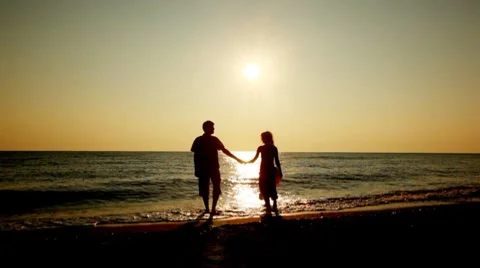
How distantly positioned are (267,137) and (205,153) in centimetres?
196

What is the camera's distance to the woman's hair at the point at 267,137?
32.2ft

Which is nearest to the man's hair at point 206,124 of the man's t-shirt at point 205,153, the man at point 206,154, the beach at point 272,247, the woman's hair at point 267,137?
the man at point 206,154

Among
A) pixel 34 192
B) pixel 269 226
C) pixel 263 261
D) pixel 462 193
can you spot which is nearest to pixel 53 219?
pixel 269 226

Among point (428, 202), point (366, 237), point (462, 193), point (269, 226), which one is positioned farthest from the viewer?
point (462, 193)

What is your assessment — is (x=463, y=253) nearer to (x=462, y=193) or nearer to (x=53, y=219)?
(x=53, y=219)

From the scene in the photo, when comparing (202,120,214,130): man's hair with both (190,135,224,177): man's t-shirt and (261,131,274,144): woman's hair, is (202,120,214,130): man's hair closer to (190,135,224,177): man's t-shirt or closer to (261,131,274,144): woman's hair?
(190,135,224,177): man's t-shirt

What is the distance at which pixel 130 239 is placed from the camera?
6.21m

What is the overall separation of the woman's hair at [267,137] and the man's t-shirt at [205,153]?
4.77 feet

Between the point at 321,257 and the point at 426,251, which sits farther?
the point at 426,251

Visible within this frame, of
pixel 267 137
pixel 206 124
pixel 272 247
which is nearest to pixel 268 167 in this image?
pixel 267 137

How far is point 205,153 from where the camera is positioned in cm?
893

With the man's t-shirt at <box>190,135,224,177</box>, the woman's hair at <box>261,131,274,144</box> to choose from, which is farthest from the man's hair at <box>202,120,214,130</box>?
the woman's hair at <box>261,131,274,144</box>

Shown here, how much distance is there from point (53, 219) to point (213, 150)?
677 centimetres

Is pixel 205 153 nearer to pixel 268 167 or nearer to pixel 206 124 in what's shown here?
pixel 206 124
